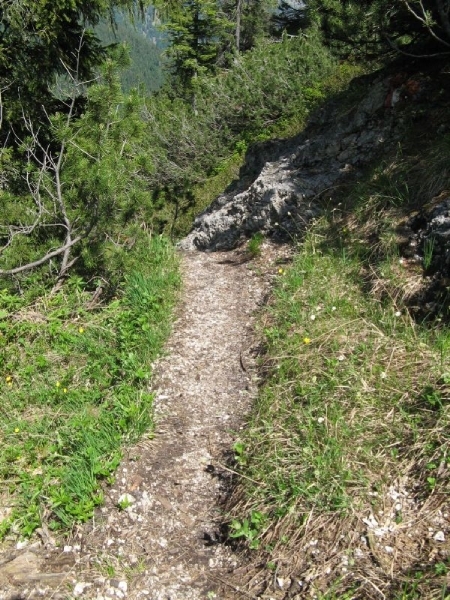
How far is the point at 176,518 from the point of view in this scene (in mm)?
3225

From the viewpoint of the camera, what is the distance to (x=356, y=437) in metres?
3.15

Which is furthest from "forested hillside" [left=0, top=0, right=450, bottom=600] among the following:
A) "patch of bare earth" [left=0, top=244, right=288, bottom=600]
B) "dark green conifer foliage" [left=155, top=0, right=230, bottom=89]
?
"dark green conifer foliage" [left=155, top=0, right=230, bottom=89]

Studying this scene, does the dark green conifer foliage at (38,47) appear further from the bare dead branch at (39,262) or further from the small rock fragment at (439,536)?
the small rock fragment at (439,536)

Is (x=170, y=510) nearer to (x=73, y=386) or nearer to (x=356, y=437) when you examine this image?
(x=356, y=437)

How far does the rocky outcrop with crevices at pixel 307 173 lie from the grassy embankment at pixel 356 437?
70.8 inches

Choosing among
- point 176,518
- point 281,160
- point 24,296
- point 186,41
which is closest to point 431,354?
point 176,518

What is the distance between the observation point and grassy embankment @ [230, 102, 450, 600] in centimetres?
259

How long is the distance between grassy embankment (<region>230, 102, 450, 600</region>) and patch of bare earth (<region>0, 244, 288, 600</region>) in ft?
0.83

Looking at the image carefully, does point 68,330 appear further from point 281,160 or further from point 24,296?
point 281,160

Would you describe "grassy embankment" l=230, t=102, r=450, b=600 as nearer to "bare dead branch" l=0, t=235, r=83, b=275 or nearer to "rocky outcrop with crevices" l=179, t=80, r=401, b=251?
"rocky outcrop with crevices" l=179, t=80, r=401, b=251

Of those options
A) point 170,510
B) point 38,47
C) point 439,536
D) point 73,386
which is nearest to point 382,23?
point 38,47

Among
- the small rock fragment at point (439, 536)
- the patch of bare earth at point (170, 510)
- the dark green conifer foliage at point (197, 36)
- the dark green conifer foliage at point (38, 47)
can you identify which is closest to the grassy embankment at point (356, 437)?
the small rock fragment at point (439, 536)

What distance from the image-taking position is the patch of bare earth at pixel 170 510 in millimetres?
2859

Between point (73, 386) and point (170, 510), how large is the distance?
1.74 meters
